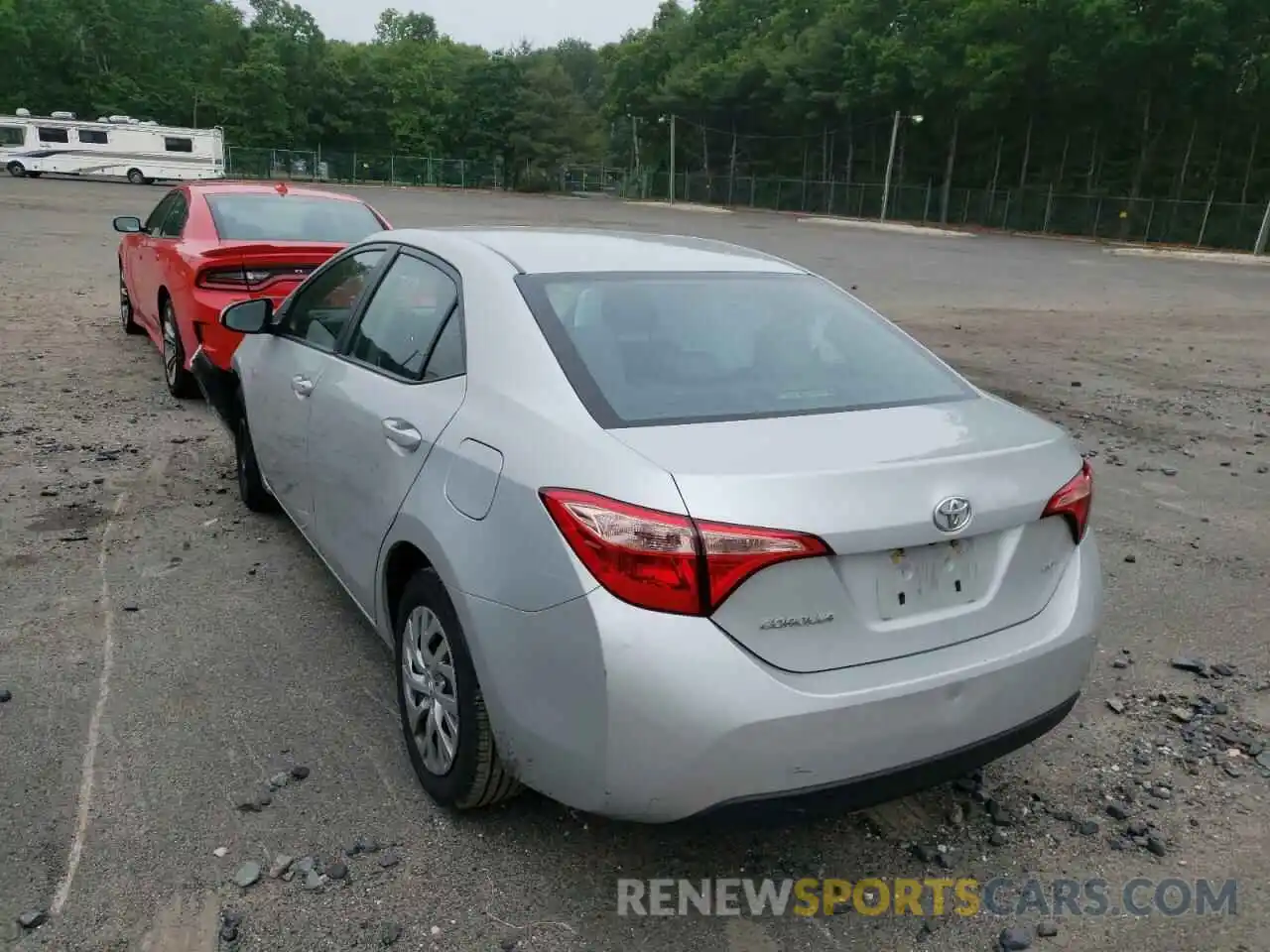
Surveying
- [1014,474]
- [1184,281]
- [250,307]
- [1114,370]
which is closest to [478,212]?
[1184,281]

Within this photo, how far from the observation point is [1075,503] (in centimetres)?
267

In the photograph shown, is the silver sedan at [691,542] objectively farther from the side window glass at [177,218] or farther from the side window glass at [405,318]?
the side window glass at [177,218]

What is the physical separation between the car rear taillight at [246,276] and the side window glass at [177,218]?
1141mm

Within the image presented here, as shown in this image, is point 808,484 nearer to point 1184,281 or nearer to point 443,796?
point 443,796

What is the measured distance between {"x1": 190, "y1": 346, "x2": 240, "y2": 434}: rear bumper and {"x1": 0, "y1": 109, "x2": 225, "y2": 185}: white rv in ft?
146

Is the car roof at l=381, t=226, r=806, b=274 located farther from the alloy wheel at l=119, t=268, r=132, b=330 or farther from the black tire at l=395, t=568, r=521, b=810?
the alloy wheel at l=119, t=268, r=132, b=330

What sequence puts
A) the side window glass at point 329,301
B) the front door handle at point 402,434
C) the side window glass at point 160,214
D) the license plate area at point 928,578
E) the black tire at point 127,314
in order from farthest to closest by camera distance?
1. the black tire at point 127,314
2. the side window glass at point 160,214
3. the side window glass at point 329,301
4. the front door handle at point 402,434
5. the license plate area at point 928,578

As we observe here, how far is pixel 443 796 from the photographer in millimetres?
2854

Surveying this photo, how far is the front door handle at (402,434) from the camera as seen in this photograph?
2920 millimetres

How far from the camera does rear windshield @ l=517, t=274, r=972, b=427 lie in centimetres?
268

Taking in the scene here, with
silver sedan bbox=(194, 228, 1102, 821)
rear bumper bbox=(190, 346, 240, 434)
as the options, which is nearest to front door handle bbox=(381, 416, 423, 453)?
silver sedan bbox=(194, 228, 1102, 821)

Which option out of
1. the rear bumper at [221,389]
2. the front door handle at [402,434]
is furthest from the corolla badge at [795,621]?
the rear bumper at [221,389]

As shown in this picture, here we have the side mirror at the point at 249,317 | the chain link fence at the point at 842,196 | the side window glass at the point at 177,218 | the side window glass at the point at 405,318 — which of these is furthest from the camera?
the chain link fence at the point at 842,196

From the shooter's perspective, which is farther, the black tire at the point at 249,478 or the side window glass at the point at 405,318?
the black tire at the point at 249,478
